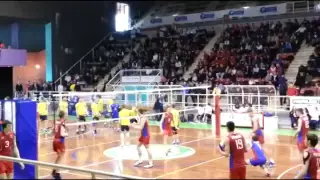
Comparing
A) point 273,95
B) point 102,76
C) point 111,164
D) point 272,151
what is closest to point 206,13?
point 102,76

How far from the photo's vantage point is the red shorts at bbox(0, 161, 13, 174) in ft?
26.9

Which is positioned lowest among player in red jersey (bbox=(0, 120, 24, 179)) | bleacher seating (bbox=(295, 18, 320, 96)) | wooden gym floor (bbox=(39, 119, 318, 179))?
wooden gym floor (bbox=(39, 119, 318, 179))

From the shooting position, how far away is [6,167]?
8.70 meters

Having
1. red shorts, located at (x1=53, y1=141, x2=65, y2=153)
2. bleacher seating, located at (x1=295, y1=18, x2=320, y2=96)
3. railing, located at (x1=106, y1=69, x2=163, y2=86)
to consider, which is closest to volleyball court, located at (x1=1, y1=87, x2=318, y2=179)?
red shorts, located at (x1=53, y1=141, x2=65, y2=153)

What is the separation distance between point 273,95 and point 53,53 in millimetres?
21250

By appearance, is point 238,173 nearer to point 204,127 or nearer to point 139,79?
point 204,127

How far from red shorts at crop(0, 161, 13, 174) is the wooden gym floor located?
2.18 m

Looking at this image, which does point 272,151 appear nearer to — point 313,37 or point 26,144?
point 26,144

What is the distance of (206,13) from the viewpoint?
36375 mm

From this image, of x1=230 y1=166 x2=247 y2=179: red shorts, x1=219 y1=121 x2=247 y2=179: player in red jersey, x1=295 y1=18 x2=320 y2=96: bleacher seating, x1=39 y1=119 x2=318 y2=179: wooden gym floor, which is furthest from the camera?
x1=295 y1=18 x2=320 y2=96: bleacher seating

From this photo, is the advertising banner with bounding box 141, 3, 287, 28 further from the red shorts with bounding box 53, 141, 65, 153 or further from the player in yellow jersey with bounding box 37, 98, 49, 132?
the red shorts with bounding box 53, 141, 65, 153

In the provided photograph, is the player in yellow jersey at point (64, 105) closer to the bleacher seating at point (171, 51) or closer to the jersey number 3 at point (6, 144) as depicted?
the jersey number 3 at point (6, 144)

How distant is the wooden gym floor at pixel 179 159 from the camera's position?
1195 centimetres

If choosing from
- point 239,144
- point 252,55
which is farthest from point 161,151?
point 252,55
